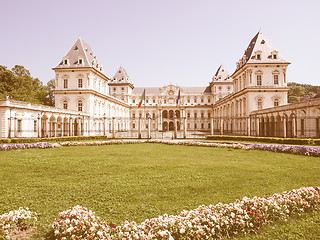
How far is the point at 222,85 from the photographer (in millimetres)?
76812

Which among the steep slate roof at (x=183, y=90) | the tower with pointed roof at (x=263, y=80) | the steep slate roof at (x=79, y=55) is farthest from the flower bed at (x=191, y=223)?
the steep slate roof at (x=183, y=90)

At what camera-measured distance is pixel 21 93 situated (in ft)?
161

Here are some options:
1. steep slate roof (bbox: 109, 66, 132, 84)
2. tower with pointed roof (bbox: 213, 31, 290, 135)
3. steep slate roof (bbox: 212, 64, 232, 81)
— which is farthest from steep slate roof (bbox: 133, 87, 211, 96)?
tower with pointed roof (bbox: 213, 31, 290, 135)

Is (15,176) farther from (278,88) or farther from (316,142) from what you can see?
(278,88)

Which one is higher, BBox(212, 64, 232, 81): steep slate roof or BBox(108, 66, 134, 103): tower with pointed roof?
BBox(212, 64, 232, 81): steep slate roof

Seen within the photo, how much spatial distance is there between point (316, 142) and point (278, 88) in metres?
23.3

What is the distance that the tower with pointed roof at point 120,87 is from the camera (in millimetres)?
78312

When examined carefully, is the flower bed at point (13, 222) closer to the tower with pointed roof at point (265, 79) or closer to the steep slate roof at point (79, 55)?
the tower with pointed roof at point (265, 79)

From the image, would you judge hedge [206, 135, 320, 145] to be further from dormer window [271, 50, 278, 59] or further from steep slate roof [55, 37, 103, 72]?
steep slate roof [55, 37, 103, 72]

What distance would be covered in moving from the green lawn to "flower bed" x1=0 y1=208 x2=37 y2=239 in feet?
1.05

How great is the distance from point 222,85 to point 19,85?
60.6 metres

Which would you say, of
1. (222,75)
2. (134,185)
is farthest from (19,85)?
(222,75)

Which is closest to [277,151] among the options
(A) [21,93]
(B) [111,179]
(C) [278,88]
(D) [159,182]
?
(D) [159,182]

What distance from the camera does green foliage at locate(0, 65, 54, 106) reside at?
47750mm
